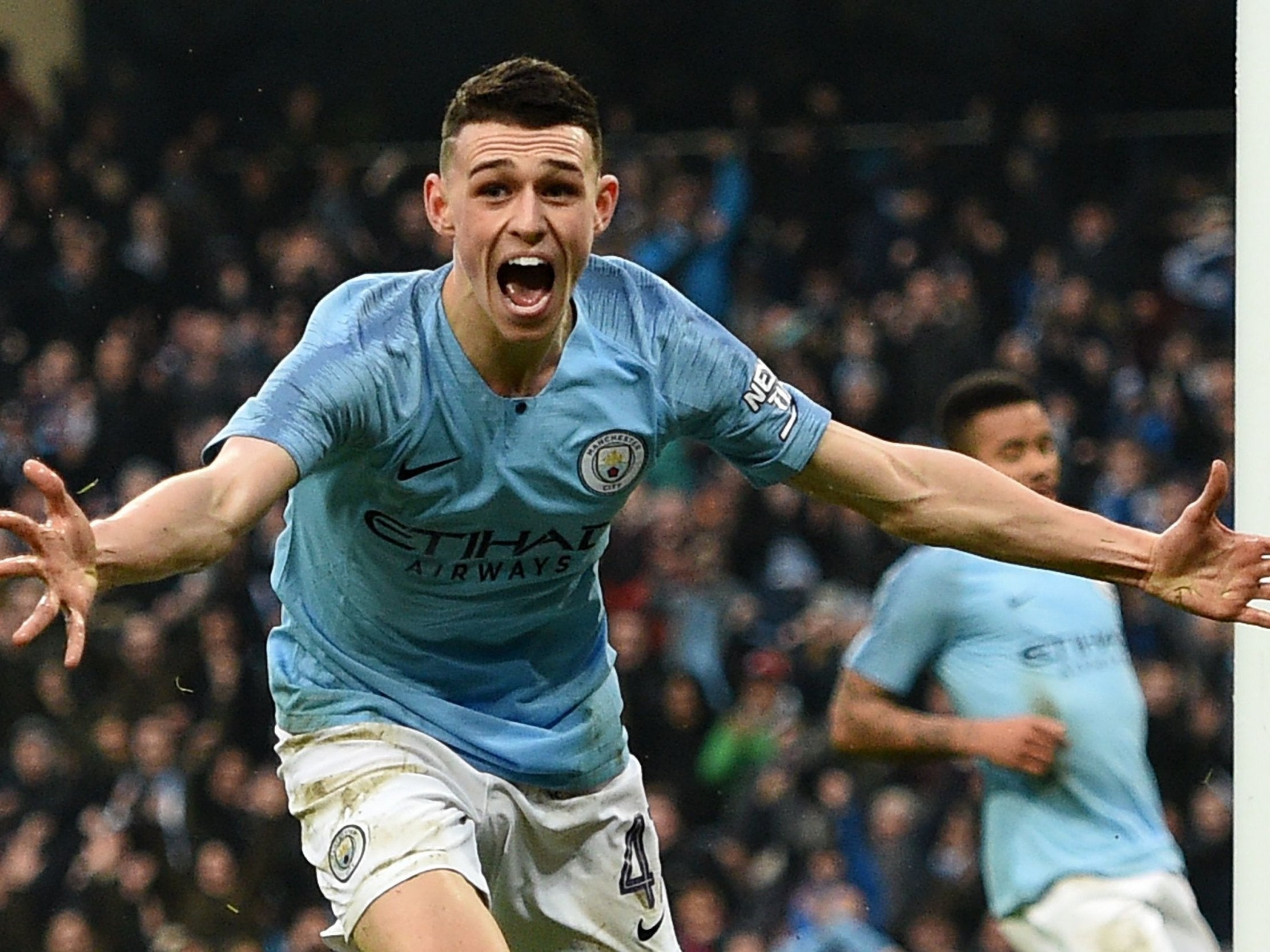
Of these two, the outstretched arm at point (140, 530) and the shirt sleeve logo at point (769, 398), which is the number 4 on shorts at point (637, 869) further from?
the outstretched arm at point (140, 530)

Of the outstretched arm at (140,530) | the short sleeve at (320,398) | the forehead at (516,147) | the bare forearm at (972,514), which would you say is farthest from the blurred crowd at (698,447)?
the outstretched arm at (140,530)

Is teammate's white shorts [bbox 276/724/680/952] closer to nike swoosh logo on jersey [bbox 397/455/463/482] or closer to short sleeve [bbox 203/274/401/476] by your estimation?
nike swoosh logo on jersey [bbox 397/455/463/482]

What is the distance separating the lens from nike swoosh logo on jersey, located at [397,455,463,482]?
3.60 m

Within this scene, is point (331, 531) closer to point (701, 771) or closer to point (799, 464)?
point (799, 464)

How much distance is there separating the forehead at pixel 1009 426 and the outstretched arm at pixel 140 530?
2262 millimetres

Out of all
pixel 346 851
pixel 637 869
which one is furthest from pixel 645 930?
pixel 346 851

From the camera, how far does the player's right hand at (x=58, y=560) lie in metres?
2.94

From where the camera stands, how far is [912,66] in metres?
12.5

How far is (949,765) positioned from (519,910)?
176 inches

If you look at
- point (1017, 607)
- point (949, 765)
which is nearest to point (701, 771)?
point (949, 765)

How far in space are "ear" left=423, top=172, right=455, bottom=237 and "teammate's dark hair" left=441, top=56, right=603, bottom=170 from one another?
4 cm

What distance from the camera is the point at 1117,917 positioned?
4938 millimetres

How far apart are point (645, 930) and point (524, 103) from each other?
4.87 ft

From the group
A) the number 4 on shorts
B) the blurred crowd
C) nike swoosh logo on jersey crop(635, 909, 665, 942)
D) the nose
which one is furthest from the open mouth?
the blurred crowd
